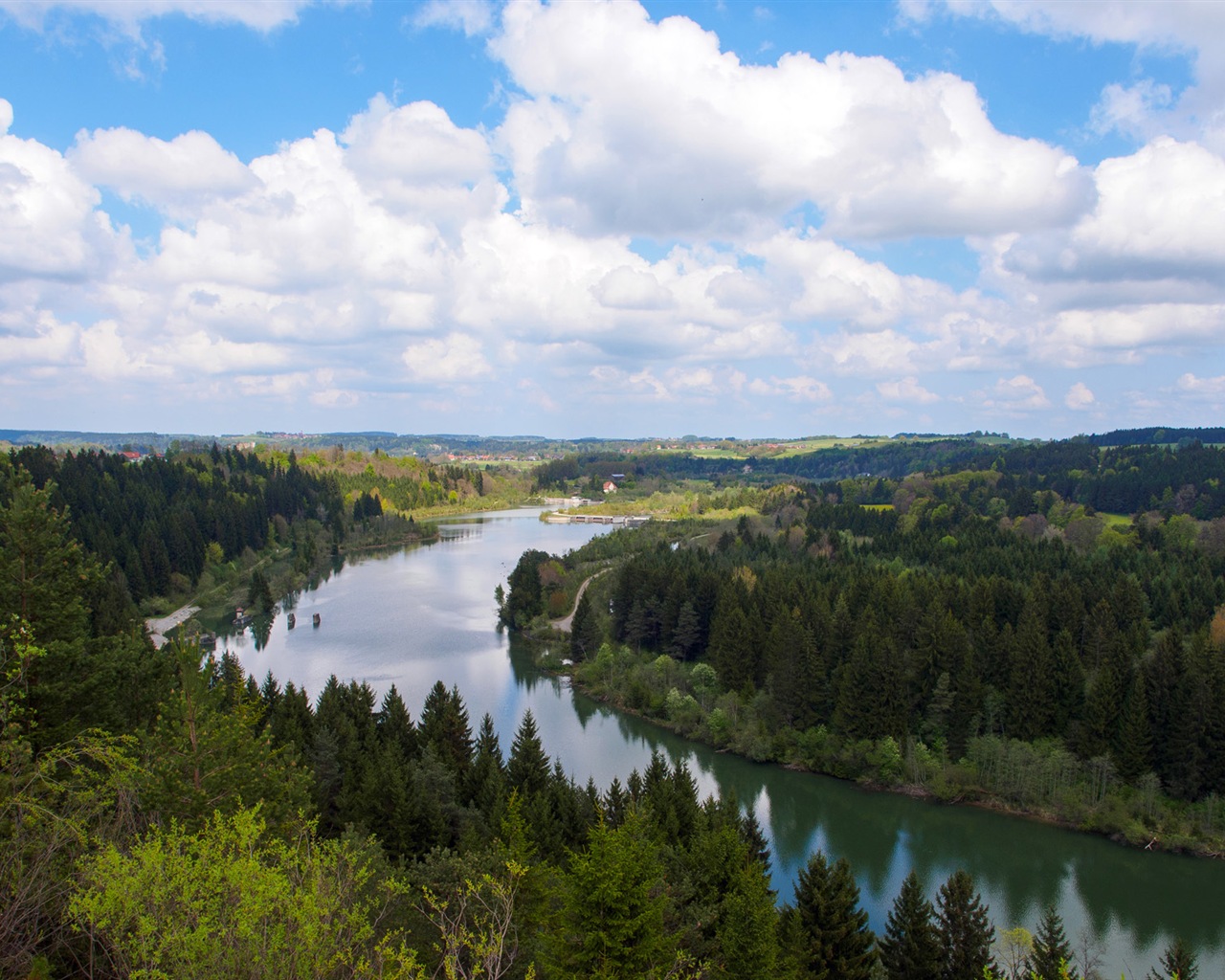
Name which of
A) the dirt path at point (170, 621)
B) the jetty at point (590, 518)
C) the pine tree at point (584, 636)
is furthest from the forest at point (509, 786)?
the jetty at point (590, 518)

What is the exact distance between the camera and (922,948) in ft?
50.7

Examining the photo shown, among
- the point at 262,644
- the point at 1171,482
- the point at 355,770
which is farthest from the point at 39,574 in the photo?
the point at 1171,482

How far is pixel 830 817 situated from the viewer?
27031 millimetres

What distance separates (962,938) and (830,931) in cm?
263

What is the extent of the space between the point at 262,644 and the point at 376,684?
1243 centimetres

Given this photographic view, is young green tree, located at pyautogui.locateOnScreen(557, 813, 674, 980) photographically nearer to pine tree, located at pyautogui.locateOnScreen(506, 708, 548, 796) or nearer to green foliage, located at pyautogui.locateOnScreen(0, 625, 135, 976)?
green foliage, located at pyautogui.locateOnScreen(0, 625, 135, 976)

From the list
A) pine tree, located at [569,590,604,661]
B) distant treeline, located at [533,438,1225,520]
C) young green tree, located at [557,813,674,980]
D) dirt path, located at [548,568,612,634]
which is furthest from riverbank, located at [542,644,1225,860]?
distant treeline, located at [533,438,1225,520]

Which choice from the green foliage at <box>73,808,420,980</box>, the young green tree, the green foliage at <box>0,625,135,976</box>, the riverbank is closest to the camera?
the green foliage at <box>73,808,420,980</box>

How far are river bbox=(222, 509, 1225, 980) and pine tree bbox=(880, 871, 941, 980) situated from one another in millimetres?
4827

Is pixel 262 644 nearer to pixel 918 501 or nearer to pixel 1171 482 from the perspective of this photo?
pixel 918 501

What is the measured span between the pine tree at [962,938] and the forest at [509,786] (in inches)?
2.1

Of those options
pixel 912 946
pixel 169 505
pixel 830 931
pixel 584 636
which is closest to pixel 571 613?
pixel 584 636

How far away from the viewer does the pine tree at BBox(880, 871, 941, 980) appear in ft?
50.5

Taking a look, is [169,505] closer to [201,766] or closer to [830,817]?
[830,817]
